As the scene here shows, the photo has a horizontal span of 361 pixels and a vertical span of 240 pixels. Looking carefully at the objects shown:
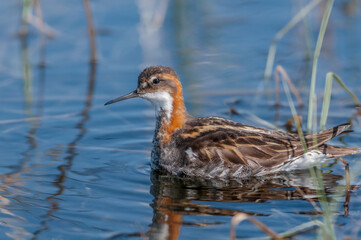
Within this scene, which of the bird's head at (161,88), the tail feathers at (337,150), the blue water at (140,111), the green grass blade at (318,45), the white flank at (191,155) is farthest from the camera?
the bird's head at (161,88)

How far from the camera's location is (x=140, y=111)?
30.8 feet

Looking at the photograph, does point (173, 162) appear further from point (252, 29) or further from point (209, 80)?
point (252, 29)

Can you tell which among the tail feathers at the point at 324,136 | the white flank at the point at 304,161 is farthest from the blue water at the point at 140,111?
the tail feathers at the point at 324,136

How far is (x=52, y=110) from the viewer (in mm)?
9336

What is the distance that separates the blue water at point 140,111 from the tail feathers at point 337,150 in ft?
0.80

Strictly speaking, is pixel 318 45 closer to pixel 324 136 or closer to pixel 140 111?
pixel 324 136

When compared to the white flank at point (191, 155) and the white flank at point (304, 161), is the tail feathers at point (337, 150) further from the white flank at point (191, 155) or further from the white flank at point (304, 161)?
the white flank at point (191, 155)

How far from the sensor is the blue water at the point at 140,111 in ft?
20.9

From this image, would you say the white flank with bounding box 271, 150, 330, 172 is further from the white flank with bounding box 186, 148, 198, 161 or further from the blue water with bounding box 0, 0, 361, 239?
the white flank with bounding box 186, 148, 198, 161

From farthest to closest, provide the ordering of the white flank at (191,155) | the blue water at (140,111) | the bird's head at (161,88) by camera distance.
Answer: the bird's head at (161,88)
the white flank at (191,155)
the blue water at (140,111)

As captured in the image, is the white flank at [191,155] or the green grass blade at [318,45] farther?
the white flank at [191,155]

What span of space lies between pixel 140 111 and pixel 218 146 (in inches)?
86.1

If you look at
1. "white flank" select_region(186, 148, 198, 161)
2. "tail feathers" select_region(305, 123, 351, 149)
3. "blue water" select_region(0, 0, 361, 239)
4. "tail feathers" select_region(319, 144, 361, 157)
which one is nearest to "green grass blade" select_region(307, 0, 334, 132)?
"tail feathers" select_region(305, 123, 351, 149)

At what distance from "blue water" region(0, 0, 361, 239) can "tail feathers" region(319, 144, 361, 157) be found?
24cm
